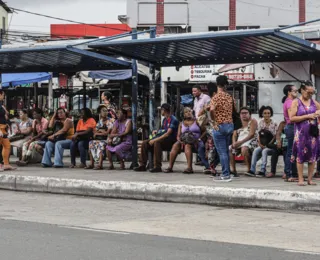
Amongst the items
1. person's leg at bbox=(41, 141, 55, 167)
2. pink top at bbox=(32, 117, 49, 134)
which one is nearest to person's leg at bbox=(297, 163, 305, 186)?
person's leg at bbox=(41, 141, 55, 167)

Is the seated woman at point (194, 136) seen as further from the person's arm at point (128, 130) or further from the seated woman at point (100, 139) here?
the seated woman at point (100, 139)

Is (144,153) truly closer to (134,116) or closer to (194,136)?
(134,116)

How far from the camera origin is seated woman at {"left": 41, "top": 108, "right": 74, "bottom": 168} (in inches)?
656

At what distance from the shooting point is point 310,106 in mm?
11984

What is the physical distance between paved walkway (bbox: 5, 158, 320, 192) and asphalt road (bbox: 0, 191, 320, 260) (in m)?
1.11

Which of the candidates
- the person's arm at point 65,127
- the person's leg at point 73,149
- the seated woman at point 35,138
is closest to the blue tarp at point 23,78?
the seated woman at point 35,138

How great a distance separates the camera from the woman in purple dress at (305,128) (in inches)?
468

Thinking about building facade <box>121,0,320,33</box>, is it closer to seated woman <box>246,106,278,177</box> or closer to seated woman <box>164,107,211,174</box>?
seated woman <box>164,107,211,174</box>

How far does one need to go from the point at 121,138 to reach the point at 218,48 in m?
3.19

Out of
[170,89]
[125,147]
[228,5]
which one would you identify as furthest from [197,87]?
[228,5]

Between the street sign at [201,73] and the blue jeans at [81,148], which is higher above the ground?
the street sign at [201,73]

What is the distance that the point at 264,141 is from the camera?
13.9 metres

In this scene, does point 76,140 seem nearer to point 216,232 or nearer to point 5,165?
point 5,165

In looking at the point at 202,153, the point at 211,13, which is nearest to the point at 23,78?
the point at 202,153
